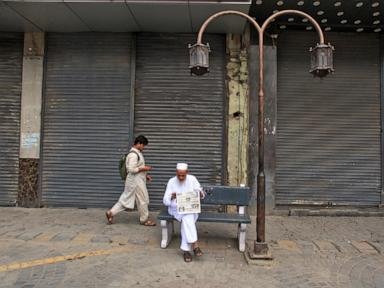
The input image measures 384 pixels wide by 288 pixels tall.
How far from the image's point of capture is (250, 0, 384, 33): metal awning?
27.2ft

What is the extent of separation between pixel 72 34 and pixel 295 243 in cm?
638

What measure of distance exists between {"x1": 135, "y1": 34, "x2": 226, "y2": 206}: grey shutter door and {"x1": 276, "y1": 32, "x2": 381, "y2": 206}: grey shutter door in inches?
55.2

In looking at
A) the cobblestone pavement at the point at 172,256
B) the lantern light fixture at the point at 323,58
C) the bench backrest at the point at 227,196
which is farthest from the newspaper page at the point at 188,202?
the lantern light fixture at the point at 323,58

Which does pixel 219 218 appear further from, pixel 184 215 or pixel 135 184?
pixel 135 184

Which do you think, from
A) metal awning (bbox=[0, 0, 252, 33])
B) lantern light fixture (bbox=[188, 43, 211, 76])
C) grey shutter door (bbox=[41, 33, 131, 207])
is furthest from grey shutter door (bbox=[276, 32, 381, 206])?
lantern light fixture (bbox=[188, 43, 211, 76])

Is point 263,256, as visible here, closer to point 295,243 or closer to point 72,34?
point 295,243

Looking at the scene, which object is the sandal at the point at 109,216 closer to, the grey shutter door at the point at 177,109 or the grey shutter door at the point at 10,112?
the grey shutter door at the point at 177,109

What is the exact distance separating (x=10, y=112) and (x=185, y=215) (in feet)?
18.2

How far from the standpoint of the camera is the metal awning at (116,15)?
794 cm

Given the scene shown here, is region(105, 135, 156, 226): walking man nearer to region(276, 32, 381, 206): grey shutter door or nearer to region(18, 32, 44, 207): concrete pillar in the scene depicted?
region(18, 32, 44, 207): concrete pillar

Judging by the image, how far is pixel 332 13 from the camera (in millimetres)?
8711

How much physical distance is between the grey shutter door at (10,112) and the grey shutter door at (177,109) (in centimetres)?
263

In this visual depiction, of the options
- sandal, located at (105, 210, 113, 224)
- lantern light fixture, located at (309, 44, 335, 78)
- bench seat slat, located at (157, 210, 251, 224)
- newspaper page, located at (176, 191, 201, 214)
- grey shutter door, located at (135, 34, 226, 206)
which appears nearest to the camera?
lantern light fixture, located at (309, 44, 335, 78)

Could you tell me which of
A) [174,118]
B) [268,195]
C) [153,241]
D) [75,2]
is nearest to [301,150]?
[268,195]
